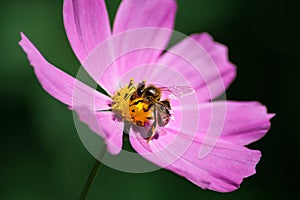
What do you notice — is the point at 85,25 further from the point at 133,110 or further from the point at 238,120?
the point at 238,120

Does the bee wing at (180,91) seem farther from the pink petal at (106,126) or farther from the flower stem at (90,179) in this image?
the flower stem at (90,179)

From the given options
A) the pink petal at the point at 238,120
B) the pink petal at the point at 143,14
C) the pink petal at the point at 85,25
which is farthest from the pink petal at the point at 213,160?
the pink petal at the point at 143,14

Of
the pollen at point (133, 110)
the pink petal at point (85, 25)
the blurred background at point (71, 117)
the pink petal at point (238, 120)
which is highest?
the pink petal at point (85, 25)

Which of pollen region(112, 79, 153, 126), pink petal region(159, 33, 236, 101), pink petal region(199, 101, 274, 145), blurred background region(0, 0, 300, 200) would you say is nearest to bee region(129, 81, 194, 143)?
pollen region(112, 79, 153, 126)

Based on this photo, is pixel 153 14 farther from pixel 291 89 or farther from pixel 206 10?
pixel 291 89

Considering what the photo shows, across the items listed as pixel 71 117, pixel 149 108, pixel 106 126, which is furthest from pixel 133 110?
pixel 71 117

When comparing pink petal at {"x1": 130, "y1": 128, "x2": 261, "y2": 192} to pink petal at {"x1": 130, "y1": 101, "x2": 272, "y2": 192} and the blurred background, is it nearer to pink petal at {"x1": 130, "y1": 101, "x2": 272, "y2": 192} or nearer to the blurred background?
pink petal at {"x1": 130, "y1": 101, "x2": 272, "y2": 192}
